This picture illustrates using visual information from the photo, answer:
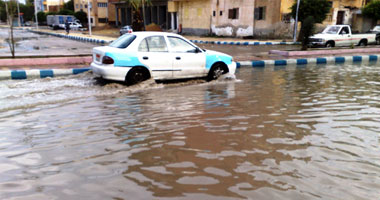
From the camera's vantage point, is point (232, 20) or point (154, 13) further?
point (154, 13)

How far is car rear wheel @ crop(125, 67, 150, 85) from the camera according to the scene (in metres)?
8.32

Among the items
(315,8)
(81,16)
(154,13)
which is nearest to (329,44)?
(315,8)

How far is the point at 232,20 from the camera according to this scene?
32.8 m

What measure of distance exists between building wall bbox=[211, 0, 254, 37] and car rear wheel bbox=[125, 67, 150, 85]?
23972mm

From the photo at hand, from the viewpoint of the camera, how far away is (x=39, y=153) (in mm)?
4027

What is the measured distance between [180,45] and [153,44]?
32.4 inches

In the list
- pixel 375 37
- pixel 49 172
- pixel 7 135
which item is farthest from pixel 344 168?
pixel 375 37

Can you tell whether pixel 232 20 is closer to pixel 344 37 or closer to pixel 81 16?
pixel 344 37

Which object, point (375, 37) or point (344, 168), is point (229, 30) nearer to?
point (375, 37)

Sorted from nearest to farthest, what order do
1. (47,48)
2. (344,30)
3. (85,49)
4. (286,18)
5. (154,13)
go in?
(85,49)
(47,48)
(344,30)
(286,18)
(154,13)

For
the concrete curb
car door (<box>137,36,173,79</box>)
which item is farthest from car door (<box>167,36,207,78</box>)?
the concrete curb

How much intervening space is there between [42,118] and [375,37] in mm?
23580

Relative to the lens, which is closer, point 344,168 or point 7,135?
point 344,168

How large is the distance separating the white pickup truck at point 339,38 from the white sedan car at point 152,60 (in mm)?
13297
